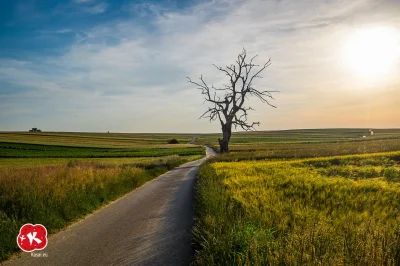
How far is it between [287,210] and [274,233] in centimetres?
203

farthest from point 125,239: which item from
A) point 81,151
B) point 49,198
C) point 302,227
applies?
point 81,151

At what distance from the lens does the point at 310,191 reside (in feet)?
39.2

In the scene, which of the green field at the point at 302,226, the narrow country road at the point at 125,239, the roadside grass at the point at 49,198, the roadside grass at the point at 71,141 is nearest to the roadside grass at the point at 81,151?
the roadside grass at the point at 71,141

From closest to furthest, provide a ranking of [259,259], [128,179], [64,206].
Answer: [259,259], [64,206], [128,179]

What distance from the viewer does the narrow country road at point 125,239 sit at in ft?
21.9

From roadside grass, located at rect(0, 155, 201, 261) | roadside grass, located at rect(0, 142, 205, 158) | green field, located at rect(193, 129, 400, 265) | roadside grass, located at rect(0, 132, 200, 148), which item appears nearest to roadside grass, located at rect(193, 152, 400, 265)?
green field, located at rect(193, 129, 400, 265)

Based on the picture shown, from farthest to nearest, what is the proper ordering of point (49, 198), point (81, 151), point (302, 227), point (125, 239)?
point (81, 151) < point (49, 198) < point (125, 239) < point (302, 227)

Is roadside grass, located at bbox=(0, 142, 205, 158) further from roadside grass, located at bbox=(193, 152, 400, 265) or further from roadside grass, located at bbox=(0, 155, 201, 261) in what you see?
roadside grass, located at bbox=(193, 152, 400, 265)

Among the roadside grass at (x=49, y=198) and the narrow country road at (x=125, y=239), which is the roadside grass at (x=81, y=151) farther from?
the narrow country road at (x=125, y=239)

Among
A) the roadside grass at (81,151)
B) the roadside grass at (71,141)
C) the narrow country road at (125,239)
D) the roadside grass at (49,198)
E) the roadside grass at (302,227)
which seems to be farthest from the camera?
the roadside grass at (71,141)

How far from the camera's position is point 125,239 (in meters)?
8.00

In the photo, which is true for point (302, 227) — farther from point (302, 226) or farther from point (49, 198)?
point (49, 198)

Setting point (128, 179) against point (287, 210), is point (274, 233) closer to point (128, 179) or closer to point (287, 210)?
point (287, 210)

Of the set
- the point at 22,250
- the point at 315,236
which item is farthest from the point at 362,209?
the point at 22,250
